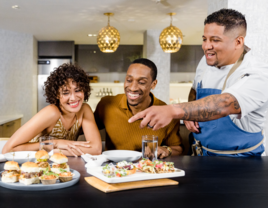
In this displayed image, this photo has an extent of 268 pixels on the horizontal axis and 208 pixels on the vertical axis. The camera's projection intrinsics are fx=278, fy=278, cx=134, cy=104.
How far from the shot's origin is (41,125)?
65.5 inches

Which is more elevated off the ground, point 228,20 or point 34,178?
point 228,20

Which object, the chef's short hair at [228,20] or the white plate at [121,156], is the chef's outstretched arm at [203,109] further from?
the chef's short hair at [228,20]

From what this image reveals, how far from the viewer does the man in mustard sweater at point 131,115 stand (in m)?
1.88

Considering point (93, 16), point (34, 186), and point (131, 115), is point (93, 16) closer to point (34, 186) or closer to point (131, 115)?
point (131, 115)

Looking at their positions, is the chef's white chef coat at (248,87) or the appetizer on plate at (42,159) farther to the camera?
the chef's white chef coat at (248,87)

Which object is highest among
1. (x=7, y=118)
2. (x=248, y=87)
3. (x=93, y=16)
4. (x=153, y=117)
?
(x=93, y=16)

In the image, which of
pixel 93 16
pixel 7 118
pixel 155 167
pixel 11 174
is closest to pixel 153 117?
pixel 155 167

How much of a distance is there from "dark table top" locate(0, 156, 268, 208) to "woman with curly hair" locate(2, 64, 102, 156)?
1.57 feet

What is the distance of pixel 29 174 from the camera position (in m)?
0.97

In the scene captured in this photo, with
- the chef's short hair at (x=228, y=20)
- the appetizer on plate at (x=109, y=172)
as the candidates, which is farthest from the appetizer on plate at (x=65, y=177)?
the chef's short hair at (x=228, y=20)

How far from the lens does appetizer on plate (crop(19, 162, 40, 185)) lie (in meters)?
0.96

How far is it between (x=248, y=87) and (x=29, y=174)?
98 cm

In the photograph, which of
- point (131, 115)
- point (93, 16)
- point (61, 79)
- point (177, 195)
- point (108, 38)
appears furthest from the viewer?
point (93, 16)

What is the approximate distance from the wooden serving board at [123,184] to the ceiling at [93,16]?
9.44 feet
